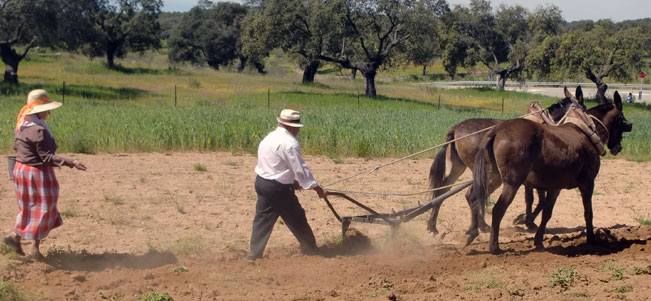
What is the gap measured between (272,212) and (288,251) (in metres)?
0.88

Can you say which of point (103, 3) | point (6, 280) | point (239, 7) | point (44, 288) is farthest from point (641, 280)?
point (239, 7)

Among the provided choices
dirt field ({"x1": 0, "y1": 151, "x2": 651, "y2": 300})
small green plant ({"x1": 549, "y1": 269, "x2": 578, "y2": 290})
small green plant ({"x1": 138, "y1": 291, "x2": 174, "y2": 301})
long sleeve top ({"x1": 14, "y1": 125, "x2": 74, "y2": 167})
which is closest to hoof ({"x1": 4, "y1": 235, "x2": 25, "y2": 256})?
dirt field ({"x1": 0, "y1": 151, "x2": 651, "y2": 300})

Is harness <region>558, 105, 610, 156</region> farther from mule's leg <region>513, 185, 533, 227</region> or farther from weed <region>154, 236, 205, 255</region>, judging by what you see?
weed <region>154, 236, 205, 255</region>

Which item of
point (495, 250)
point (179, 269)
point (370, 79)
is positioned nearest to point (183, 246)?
point (179, 269)

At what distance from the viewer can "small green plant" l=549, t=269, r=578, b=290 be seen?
6105 millimetres

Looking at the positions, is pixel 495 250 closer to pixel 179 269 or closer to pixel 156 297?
pixel 179 269

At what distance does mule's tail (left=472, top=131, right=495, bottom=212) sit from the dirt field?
74 centimetres

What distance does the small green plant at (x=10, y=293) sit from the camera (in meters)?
5.30

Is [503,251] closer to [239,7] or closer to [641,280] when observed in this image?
[641,280]

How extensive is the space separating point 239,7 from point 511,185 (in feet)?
236

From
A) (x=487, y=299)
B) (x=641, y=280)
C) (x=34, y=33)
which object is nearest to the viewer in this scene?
(x=487, y=299)

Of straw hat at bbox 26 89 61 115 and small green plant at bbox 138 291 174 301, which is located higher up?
straw hat at bbox 26 89 61 115

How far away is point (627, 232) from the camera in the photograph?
8.76 meters

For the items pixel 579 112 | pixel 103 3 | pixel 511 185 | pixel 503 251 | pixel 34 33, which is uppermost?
pixel 103 3
